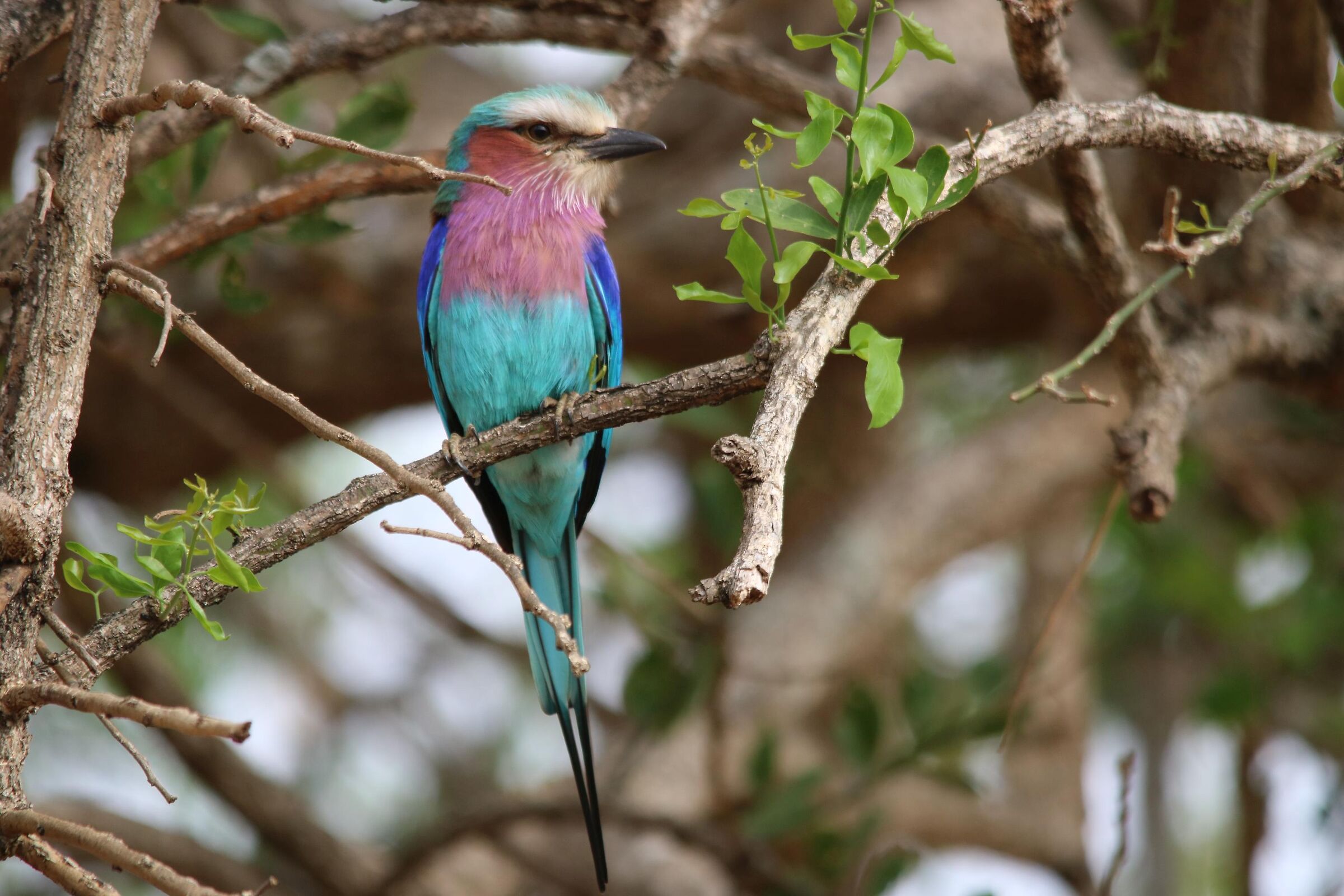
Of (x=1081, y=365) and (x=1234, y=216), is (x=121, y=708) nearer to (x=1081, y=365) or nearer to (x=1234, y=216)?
(x=1081, y=365)

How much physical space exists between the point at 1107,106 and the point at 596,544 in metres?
2.38

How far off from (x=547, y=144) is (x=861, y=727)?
6.63 ft

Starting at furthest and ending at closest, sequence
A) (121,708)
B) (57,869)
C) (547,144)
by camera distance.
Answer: (547,144), (57,869), (121,708)

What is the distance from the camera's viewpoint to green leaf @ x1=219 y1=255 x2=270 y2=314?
2.78 meters

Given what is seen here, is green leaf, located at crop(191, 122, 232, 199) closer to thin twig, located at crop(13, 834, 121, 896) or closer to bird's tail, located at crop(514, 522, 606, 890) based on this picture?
bird's tail, located at crop(514, 522, 606, 890)

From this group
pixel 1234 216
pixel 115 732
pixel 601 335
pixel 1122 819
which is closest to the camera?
pixel 115 732

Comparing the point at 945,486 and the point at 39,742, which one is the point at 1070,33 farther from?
A: the point at 39,742

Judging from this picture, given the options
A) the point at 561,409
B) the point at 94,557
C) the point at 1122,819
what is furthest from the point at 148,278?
the point at 1122,819

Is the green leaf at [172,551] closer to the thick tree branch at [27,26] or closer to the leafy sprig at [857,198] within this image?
the leafy sprig at [857,198]

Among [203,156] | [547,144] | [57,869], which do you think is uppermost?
[547,144]

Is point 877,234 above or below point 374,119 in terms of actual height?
below

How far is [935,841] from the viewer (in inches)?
199

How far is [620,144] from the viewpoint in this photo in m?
3.06

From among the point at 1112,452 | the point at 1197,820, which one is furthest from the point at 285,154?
the point at 1197,820
